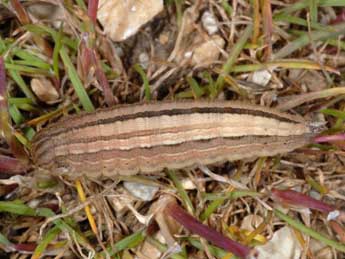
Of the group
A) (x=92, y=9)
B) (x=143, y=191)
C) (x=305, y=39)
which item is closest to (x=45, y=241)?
(x=143, y=191)

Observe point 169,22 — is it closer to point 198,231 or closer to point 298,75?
point 298,75

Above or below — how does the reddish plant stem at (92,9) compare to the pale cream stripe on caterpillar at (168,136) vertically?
above

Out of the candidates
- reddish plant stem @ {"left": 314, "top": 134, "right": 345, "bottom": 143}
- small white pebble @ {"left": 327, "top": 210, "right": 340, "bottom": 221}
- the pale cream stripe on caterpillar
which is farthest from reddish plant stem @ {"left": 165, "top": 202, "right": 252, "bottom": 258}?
reddish plant stem @ {"left": 314, "top": 134, "right": 345, "bottom": 143}

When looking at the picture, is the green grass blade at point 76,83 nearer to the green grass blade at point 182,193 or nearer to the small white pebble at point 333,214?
the green grass blade at point 182,193

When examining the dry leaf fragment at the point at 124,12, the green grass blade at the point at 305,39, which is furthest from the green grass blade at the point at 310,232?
the dry leaf fragment at the point at 124,12

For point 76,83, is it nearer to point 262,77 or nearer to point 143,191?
point 143,191
